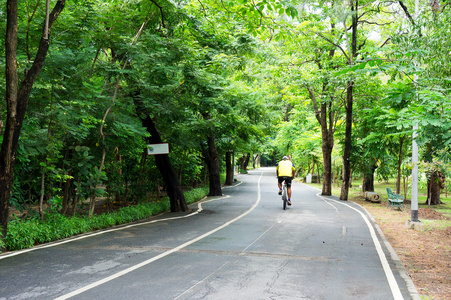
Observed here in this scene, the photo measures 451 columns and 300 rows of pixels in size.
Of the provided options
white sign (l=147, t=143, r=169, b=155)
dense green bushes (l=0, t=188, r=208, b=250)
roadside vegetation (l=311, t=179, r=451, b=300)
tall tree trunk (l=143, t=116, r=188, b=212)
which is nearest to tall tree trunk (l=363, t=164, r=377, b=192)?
roadside vegetation (l=311, t=179, r=451, b=300)

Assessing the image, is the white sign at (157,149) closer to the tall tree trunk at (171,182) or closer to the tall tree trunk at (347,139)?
the tall tree trunk at (171,182)

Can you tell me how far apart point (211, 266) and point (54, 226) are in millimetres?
4963

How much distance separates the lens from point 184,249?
8.36 m

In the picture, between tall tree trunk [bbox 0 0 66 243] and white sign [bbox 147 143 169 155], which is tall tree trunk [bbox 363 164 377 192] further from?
tall tree trunk [bbox 0 0 66 243]

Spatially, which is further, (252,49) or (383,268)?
(252,49)

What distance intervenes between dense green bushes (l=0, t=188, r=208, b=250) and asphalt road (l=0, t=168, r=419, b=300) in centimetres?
44

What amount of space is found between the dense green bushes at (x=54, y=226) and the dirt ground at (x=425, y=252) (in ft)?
25.6

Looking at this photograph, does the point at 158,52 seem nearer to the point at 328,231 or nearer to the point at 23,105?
the point at 23,105

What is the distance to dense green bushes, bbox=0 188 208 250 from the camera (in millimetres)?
8422

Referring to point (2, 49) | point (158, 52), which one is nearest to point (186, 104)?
point (158, 52)

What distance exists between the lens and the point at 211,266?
6895 millimetres

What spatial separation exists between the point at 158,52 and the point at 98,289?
27.3 ft

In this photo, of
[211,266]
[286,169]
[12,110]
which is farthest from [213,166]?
[211,266]

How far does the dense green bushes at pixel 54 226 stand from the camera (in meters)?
8.42
